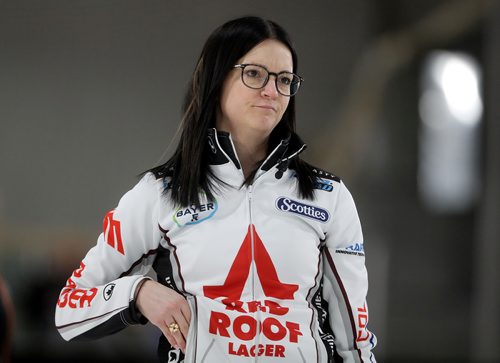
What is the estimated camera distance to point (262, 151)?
1.68 m

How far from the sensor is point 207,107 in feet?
5.30

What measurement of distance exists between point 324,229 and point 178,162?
0.33 m

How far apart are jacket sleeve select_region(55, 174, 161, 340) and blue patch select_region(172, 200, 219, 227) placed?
0.05 metres

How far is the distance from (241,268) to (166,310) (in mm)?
169

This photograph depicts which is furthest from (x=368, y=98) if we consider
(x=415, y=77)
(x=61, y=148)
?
(x=61, y=148)

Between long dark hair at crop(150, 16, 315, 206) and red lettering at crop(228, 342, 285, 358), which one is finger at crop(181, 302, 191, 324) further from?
long dark hair at crop(150, 16, 315, 206)

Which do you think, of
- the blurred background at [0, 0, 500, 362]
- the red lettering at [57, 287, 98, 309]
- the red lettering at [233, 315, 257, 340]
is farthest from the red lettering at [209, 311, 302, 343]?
the blurred background at [0, 0, 500, 362]

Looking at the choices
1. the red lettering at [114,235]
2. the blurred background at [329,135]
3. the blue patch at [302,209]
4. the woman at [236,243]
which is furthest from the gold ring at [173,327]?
the blurred background at [329,135]

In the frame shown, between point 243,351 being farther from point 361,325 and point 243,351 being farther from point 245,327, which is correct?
point 361,325

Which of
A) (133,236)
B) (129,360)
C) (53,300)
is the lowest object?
(129,360)

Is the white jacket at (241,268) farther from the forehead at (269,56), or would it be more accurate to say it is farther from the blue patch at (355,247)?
the forehead at (269,56)

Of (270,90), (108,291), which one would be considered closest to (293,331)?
(108,291)

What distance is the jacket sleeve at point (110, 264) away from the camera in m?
1.54

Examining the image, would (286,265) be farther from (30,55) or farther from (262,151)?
(30,55)
